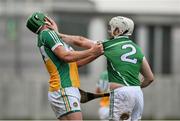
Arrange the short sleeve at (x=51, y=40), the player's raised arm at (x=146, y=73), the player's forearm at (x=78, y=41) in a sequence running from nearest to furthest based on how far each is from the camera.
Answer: the short sleeve at (x=51, y=40), the player's raised arm at (x=146, y=73), the player's forearm at (x=78, y=41)

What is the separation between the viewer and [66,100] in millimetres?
10906

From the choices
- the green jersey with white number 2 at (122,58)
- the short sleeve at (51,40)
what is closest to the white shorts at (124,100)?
the green jersey with white number 2 at (122,58)

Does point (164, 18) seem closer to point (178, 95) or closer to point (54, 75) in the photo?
point (178, 95)

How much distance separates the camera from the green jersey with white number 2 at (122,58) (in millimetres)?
11094

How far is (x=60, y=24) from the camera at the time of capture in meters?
35.8

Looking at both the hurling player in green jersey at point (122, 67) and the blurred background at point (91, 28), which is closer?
the hurling player in green jersey at point (122, 67)

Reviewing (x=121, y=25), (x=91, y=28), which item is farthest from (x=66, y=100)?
(x=91, y=28)

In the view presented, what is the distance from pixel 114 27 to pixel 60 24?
24.7 meters

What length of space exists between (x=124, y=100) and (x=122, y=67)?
42cm

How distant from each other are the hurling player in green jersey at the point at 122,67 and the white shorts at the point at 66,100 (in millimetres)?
516

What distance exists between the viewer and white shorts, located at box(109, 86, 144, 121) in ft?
36.5

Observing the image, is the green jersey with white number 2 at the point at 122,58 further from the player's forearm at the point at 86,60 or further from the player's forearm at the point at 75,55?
the player's forearm at the point at 75,55

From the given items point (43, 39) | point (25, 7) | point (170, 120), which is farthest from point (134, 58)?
point (25, 7)

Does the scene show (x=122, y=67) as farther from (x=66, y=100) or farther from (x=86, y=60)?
(x=66, y=100)
